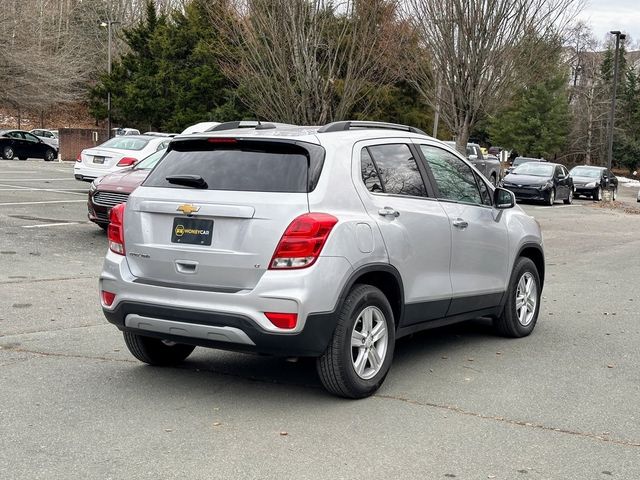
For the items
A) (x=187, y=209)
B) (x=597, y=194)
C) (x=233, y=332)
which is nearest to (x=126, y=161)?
(x=187, y=209)

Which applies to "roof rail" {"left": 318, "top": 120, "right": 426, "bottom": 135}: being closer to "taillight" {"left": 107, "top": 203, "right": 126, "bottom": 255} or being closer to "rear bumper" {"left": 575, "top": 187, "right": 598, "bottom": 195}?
"taillight" {"left": 107, "top": 203, "right": 126, "bottom": 255}

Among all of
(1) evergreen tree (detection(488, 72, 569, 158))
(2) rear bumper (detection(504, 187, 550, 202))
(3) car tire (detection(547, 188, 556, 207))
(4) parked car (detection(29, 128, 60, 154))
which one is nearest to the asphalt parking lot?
(2) rear bumper (detection(504, 187, 550, 202))

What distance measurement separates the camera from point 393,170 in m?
6.29

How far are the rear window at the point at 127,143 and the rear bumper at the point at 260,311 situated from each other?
50.3ft

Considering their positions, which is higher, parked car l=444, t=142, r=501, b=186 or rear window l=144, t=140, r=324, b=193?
rear window l=144, t=140, r=324, b=193

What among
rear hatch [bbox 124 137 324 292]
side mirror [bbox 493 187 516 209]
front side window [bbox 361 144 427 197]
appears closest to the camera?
rear hatch [bbox 124 137 324 292]

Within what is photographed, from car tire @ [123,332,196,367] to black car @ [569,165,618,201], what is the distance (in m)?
33.3

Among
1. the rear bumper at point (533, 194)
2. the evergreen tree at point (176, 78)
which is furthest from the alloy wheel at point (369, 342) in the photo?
the evergreen tree at point (176, 78)

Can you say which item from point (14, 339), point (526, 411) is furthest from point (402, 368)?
point (14, 339)

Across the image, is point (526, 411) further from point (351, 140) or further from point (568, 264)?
point (568, 264)

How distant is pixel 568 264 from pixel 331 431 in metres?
9.94

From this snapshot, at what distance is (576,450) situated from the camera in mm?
4816

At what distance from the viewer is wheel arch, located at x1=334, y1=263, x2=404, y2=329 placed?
548cm

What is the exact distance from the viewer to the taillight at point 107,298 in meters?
5.82
